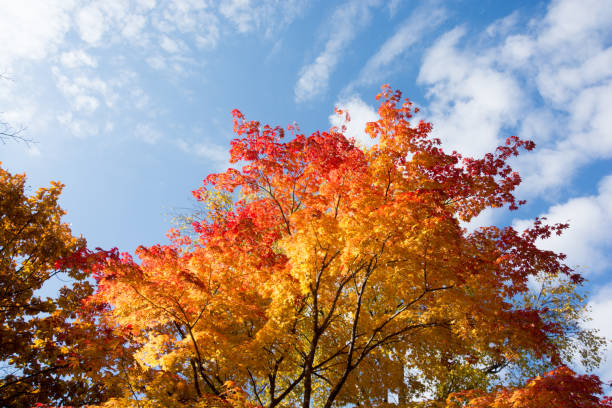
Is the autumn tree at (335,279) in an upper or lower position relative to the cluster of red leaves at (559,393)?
upper

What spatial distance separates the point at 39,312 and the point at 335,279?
8231 millimetres

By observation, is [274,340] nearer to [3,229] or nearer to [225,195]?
[3,229]

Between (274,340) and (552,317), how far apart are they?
14378 millimetres

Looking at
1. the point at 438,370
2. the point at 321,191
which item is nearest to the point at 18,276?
the point at 321,191

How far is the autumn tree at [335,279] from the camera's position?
343 inches

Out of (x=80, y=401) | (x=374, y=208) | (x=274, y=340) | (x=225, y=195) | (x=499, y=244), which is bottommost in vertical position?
(x=80, y=401)

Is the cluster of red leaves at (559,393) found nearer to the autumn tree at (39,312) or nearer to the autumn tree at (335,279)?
the autumn tree at (335,279)

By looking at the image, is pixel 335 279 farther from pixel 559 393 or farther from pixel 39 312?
pixel 39 312

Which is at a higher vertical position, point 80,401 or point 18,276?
point 18,276

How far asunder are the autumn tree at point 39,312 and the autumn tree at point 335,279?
1.25m

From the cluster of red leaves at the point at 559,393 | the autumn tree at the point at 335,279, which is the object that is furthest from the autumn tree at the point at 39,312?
the cluster of red leaves at the point at 559,393

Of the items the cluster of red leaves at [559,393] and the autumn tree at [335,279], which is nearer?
the cluster of red leaves at [559,393]

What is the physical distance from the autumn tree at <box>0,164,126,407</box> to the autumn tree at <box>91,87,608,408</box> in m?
1.25

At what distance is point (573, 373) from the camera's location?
7.07 m
